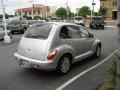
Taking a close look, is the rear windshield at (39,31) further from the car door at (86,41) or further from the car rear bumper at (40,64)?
the car door at (86,41)

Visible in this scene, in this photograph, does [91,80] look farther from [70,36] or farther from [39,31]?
[39,31]

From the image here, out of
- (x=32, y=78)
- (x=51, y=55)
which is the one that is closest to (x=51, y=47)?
(x=51, y=55)

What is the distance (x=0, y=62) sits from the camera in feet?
31.8

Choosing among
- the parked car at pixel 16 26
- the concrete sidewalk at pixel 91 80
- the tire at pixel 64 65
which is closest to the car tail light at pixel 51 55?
the tire at pixel 64 65

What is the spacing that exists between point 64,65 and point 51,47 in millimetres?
886

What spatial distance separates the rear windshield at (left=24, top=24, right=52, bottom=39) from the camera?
7366mm

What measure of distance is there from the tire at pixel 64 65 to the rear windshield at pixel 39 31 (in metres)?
0.91

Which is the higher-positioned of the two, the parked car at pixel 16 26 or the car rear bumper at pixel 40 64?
the parked car at pixel 16 26

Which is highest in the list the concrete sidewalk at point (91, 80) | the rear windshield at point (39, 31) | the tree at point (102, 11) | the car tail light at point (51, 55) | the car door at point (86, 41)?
the tree at point (102, 11)

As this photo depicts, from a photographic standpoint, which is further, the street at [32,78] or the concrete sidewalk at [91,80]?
the street at [32,78]

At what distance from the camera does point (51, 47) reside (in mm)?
7012

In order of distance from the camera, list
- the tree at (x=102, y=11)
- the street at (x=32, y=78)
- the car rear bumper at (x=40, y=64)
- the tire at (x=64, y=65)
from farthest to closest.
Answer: the tree at (x=102, y=11) < the tire at (x=64, y=65) < the car rear bumper at (x=40, y=64) < the street at (x=32, y=78)

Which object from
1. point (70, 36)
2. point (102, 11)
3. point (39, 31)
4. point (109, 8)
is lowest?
point (70, 36)

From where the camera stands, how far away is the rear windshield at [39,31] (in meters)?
7.37
